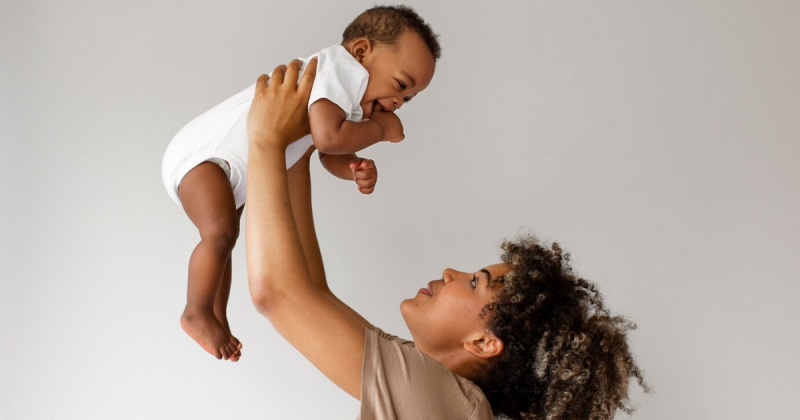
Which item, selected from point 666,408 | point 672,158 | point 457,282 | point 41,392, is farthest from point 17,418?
point 672,158

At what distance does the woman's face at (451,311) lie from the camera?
157 centimetres

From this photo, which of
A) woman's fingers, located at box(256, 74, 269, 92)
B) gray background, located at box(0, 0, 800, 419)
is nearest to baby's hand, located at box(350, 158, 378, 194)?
woman's fingers, located at box(256, 74, 269, 92)

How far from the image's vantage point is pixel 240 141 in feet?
5.01

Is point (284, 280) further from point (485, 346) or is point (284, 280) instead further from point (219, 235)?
point (485, 346)

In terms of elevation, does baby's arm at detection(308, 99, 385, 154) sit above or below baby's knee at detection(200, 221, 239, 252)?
above

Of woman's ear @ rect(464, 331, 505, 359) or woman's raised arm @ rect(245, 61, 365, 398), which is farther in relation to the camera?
woman's ear @ rect(464, 331, 505, 359)

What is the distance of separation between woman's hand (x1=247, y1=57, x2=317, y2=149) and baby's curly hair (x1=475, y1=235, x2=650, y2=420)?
55 cm

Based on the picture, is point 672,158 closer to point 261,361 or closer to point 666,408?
point 666,408

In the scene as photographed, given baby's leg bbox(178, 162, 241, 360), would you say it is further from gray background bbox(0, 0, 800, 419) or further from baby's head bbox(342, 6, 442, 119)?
gray background bbox(0, 0, 800, 419)

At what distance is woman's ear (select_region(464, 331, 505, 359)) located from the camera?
1.57 meters

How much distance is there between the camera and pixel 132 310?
2.52 metres

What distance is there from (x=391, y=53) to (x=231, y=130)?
1.29ft

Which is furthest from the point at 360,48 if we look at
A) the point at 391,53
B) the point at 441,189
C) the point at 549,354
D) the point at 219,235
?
the point at 441,189

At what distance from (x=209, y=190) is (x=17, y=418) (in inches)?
55.8
